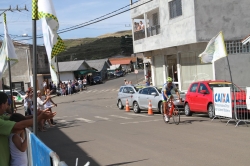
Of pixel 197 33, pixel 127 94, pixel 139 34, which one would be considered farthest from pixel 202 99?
pixel 139 34

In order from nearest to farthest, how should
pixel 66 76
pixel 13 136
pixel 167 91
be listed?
pixel 13 136 → pixel 167 91 → pixel 66 76

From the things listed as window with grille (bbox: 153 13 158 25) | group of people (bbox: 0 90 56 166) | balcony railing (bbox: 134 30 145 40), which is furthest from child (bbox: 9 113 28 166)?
balcony railing (bbox: 134 30 145 40)

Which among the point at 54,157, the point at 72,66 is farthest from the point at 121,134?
the point at 72,66

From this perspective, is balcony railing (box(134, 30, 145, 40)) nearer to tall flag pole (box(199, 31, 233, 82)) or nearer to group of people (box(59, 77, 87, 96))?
group of people (box(59, 77, 87, 96))

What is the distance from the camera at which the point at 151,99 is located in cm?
2088

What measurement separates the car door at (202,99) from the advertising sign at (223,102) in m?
1.04

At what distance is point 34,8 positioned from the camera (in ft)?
18.9

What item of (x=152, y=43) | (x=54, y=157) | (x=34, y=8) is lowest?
(x=54, y=157)

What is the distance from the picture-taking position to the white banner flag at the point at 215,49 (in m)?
15.0

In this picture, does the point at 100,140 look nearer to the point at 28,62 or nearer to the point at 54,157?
the point at 54,157

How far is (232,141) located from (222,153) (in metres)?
1.67

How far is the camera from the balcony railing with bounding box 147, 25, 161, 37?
31547 millimetres

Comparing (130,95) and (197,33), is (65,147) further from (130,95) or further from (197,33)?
(197,33)

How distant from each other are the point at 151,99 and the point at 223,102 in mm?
6710
